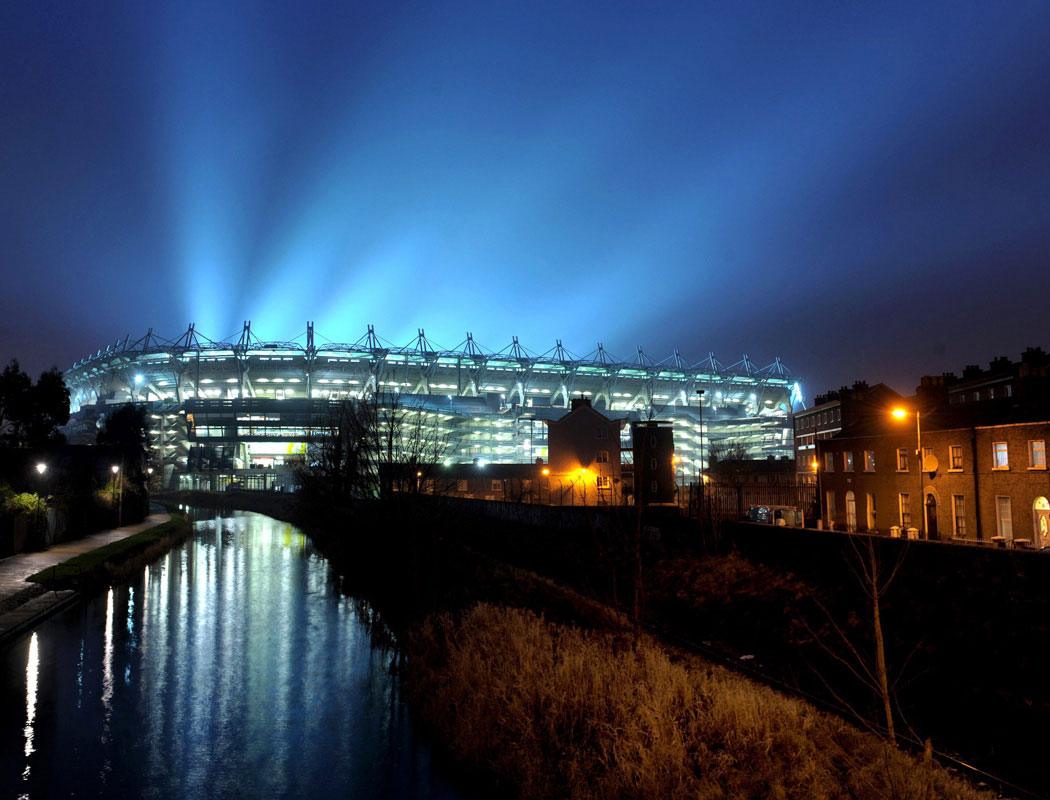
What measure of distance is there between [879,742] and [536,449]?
135 meters

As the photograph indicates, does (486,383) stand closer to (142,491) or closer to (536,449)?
(536,449)

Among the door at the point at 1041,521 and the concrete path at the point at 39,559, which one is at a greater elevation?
the door at the point at 1041,521

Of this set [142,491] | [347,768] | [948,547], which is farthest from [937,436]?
[142,491]

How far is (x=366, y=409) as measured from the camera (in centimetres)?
3684

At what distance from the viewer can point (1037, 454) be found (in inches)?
1022

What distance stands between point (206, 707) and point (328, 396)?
11751 centimetres

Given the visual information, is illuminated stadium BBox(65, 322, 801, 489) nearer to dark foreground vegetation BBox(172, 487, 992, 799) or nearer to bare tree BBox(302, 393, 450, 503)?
bare tree BBox(302, 393, 450, 503)

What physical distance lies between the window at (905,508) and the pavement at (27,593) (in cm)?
2987

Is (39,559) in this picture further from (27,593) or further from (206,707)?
(206,707)

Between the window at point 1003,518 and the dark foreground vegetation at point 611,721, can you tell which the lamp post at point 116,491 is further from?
the window at point 1003,518

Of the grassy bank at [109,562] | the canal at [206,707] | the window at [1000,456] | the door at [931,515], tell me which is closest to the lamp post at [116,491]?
the grassy bank at [109,562]

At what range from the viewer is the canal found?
1103 centimetres

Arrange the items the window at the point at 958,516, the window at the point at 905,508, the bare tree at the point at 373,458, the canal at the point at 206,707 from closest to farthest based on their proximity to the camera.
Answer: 1. the canal at the point at 206,707
2. the bare tree at the point at 373,458
3. the window at the point at 958,516
4. the window at the point at 905,508

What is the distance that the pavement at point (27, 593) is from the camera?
19.6m
